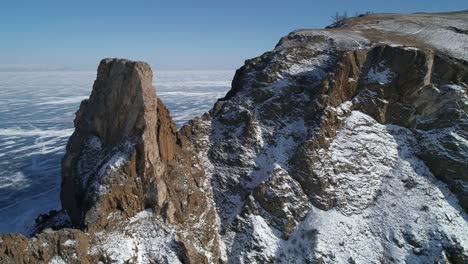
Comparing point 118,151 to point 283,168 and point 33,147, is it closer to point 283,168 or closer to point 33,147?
point 283,168

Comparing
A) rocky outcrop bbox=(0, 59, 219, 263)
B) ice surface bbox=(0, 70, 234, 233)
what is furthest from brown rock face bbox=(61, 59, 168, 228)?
ice surface bbox=(0, 70, 234, 233)

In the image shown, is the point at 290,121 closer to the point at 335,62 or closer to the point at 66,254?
the point at 335,62

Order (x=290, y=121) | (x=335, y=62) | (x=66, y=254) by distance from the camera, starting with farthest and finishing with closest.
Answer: (x=335, y=62), (x=290, y=121), (x=66, y=254)

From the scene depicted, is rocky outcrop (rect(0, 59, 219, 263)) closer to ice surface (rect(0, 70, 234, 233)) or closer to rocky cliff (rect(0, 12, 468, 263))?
rocky cliff (rect(0, 12, 468, 263))

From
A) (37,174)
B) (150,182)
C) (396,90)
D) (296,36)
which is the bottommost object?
(37,174)

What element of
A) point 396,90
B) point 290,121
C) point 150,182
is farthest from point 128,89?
point 396,90

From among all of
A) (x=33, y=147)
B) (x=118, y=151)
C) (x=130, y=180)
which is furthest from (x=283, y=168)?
(x=33, y=147)

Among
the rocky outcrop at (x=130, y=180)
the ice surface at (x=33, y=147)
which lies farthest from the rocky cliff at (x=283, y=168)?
the ice surface at (x=33, y=147)

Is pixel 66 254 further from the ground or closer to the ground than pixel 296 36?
closer to the ground
